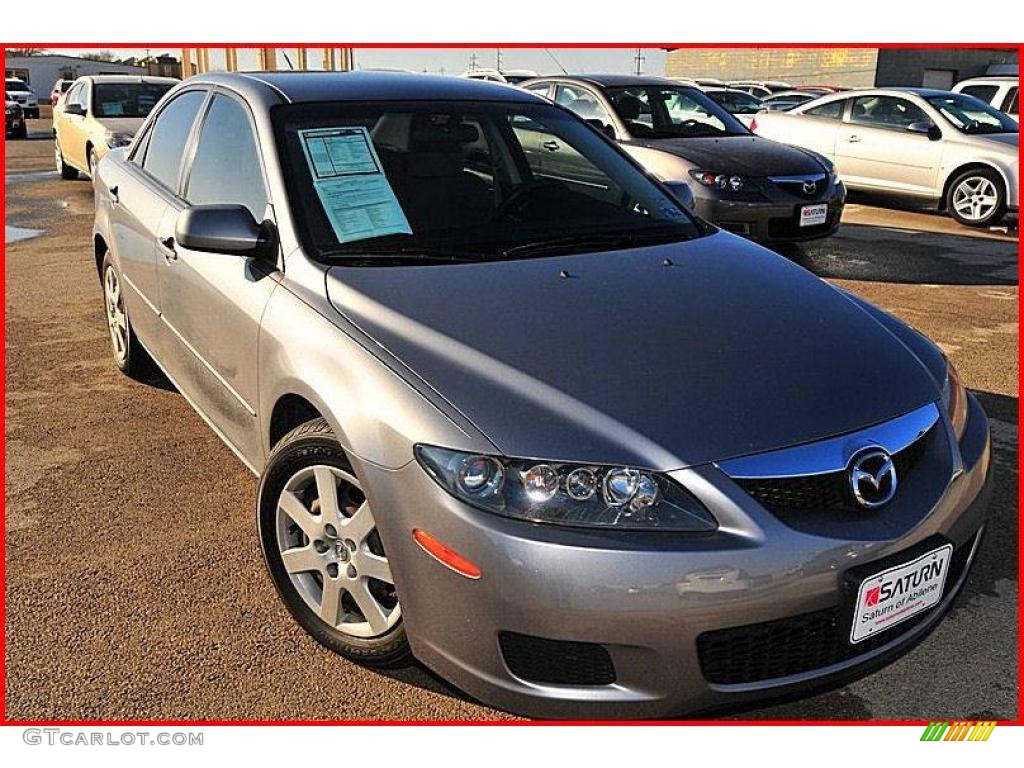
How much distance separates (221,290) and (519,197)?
1060 millimetres

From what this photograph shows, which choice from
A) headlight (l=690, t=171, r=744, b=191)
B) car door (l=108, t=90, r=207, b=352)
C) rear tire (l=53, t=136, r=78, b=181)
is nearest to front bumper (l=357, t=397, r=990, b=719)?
car door (l=108, t=90, r=207, b=352)

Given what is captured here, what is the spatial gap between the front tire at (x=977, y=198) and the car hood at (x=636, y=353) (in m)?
7.72

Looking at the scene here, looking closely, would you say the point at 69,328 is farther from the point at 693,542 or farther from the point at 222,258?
the point at 693,542

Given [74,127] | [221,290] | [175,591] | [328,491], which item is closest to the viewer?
[328,491]

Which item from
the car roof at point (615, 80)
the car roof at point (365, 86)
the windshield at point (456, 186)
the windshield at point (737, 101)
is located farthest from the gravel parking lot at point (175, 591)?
the windshield at point (737, 101)

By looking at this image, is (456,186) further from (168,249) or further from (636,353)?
(168,249)

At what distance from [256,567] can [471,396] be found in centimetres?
129

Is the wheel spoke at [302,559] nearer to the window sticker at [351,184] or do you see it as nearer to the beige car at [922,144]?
the window sticker at [351,184]

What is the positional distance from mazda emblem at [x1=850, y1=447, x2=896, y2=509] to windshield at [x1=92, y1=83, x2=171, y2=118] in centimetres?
1022

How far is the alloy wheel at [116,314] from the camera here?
459 centimetres

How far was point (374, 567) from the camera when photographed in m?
2.34

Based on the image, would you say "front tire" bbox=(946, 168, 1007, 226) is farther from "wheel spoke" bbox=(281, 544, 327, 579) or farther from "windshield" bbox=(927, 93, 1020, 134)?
"wheel spoke" bbox=(281, 544, 327, 579)

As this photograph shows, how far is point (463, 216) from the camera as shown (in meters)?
3.07

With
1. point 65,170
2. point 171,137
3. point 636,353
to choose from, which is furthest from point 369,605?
point 65,170
